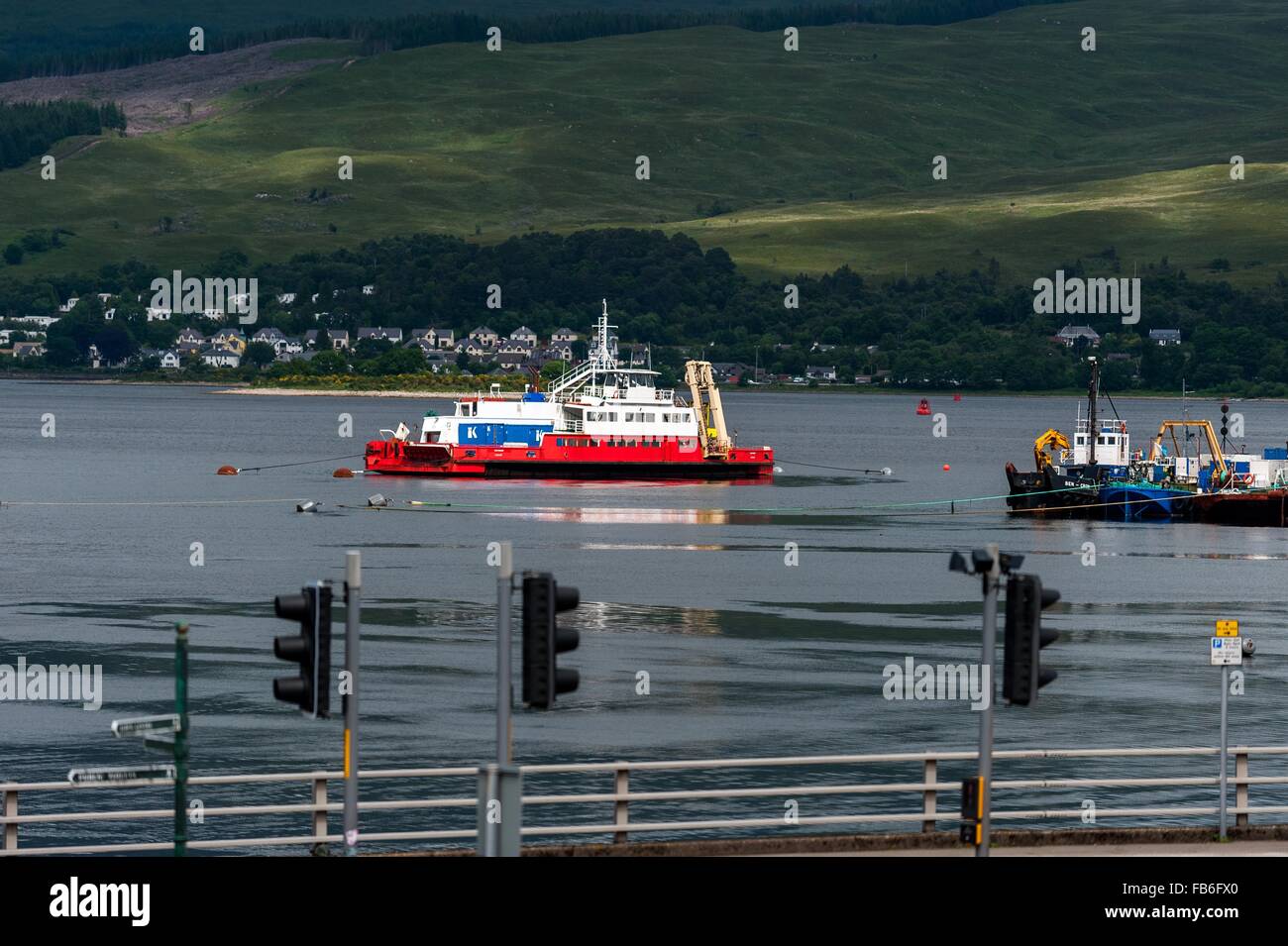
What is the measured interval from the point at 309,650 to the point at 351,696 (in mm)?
1623

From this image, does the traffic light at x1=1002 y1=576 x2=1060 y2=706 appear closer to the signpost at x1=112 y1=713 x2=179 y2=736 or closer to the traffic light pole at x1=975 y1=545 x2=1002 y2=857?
the traffic light pole at x1=975 y1=545 x2=1002 y2=857

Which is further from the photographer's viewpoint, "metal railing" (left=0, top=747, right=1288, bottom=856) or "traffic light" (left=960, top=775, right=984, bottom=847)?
"metal railing" (left=0, top=747, right=1288, bottom=856)

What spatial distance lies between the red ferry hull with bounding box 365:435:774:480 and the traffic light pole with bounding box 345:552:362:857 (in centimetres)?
12105

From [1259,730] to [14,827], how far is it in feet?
114

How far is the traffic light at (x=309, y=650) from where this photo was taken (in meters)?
22.0

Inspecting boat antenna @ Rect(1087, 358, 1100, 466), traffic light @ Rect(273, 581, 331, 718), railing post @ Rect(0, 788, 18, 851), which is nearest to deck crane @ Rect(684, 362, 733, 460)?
boat antenna @ Rect(1087, 358, 1100, 466)

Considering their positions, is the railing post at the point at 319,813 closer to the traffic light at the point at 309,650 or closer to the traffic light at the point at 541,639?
the traffic light at the point at 309,650

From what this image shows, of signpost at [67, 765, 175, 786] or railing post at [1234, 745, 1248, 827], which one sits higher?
signpost at [67, 765, 175, 786]

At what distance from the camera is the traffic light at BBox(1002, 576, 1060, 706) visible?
23203 mm

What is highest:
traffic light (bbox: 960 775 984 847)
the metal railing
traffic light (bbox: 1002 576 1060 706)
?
traffic light (bbox: 1002 576 1060 706)

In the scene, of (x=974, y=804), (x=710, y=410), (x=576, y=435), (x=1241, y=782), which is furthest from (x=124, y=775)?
(x=710, y=410)

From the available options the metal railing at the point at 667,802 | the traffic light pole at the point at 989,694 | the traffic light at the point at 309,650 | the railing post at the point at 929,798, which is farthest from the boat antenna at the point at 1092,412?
the traffic light at the point at 309,650

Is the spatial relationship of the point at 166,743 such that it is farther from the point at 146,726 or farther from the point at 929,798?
the point at 929,798
